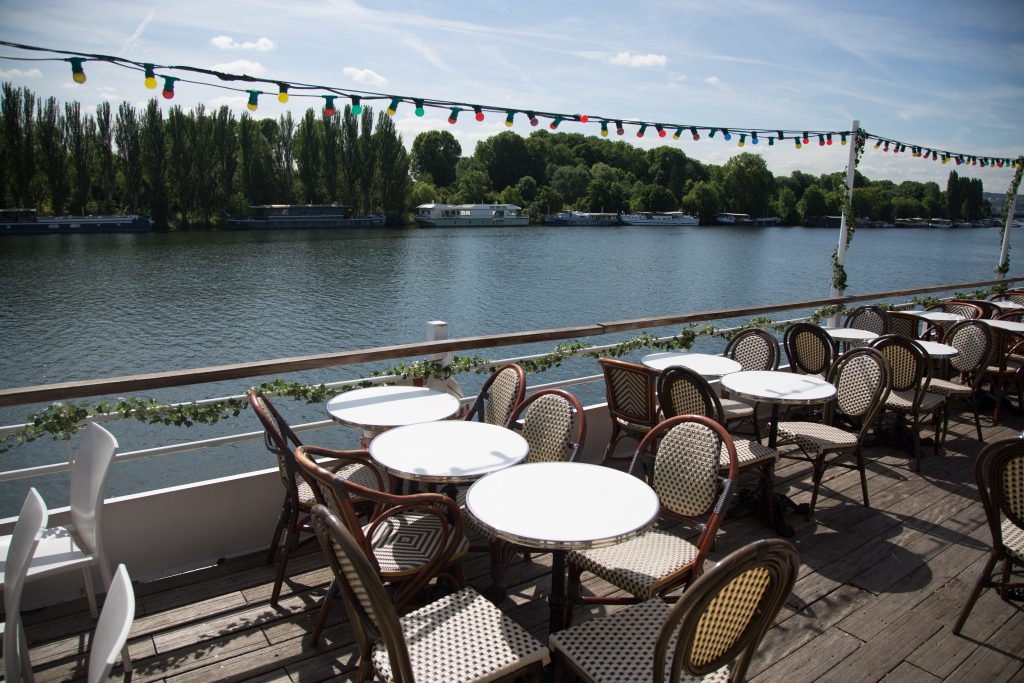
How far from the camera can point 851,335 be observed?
5.64 metres

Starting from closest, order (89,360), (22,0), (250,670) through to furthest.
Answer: (250,670) < (22,0) < (89,360)

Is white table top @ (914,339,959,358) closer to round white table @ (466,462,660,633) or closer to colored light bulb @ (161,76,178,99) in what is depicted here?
round white table @ (466,462,660,633)

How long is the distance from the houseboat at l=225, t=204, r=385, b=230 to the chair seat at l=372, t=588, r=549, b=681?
54193mm

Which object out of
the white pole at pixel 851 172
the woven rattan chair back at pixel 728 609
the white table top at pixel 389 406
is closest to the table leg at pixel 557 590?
the woven rattan chair back at pixel 728 609

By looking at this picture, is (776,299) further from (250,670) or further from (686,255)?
(250,670)

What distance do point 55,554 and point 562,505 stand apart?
1.87 m

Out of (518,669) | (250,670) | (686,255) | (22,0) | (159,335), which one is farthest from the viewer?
(686,255)

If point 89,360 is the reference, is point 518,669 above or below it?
above

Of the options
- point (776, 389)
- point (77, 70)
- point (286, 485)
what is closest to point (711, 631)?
point (286, 485)

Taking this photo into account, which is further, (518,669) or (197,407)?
(197,407)

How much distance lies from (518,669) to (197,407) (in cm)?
218

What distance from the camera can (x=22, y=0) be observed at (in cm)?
1219

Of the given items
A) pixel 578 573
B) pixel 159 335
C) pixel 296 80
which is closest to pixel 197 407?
pixel 578 573

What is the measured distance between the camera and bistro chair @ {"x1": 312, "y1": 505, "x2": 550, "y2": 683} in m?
1.65
